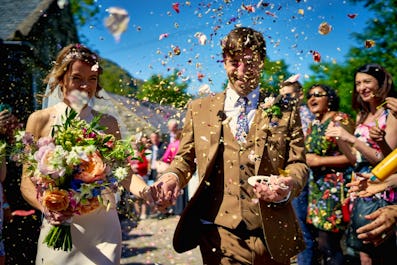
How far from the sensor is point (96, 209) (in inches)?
120

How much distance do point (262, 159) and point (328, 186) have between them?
2514mm

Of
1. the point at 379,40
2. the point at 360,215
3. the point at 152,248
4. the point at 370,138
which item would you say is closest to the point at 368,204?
the point at 360,215

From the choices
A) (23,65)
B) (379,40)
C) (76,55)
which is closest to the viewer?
(76,55)

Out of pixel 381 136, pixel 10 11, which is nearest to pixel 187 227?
pixel 381 136

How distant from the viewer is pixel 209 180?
2977mm

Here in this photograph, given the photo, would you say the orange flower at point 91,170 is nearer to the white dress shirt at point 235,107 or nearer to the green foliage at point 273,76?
the white dress shirt at point 235,107

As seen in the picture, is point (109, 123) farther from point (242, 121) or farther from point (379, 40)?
point (379, 40)

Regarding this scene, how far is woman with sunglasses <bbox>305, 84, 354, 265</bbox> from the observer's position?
494 cm

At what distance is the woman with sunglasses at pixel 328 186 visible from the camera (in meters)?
4.94

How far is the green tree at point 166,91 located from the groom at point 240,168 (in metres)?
0.41

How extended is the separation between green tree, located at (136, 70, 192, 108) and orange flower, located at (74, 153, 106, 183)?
30.9 inches

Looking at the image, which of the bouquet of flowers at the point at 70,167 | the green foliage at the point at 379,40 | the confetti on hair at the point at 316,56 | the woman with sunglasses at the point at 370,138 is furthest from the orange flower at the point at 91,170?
the green foliage at the point at 379,40

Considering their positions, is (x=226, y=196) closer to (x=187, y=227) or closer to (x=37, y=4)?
(x=187, y=227)

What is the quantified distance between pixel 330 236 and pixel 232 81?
8.83 ft
